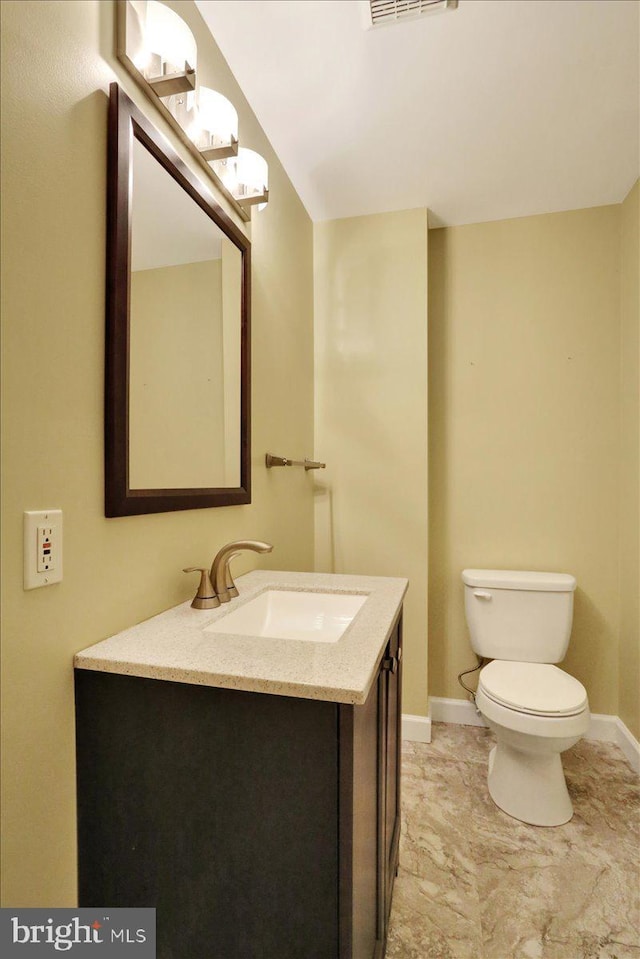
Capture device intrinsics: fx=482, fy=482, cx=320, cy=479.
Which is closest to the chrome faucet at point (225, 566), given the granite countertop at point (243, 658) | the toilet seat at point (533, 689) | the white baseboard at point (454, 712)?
the granite countertop at point (243, 658)

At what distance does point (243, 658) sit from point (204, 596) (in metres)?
0.36

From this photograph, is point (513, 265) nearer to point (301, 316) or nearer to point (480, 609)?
point (301, 316)

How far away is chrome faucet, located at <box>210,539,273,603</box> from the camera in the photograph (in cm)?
121

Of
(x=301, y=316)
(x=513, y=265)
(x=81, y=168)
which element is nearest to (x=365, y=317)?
(x=301, y=316)

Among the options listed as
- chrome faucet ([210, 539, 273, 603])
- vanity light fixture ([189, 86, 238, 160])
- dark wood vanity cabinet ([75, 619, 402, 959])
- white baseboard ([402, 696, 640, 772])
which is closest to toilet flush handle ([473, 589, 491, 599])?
white baseboard ([402, 696, 640, 772])

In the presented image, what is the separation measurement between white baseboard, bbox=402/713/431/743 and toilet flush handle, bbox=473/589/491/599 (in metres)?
0.63

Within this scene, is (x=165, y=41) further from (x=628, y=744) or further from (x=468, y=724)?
(x=628, y=744)

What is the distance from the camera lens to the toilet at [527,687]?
1628 mm

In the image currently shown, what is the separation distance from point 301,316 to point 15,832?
6.64 ft

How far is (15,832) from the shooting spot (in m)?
0.74

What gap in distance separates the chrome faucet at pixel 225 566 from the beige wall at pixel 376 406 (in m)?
1.21

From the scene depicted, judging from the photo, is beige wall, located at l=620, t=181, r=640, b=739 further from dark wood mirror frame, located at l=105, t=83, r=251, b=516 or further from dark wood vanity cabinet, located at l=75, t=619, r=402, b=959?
dark wood mirror frame, located at l=105, t=83, r=251, b=516

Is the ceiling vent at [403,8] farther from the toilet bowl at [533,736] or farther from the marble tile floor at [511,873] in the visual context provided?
the marble tile floor at [511,873]

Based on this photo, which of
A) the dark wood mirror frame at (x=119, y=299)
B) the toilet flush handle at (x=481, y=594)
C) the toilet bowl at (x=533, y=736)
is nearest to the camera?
the dark wood mirror frame at (x=119, y=299)
